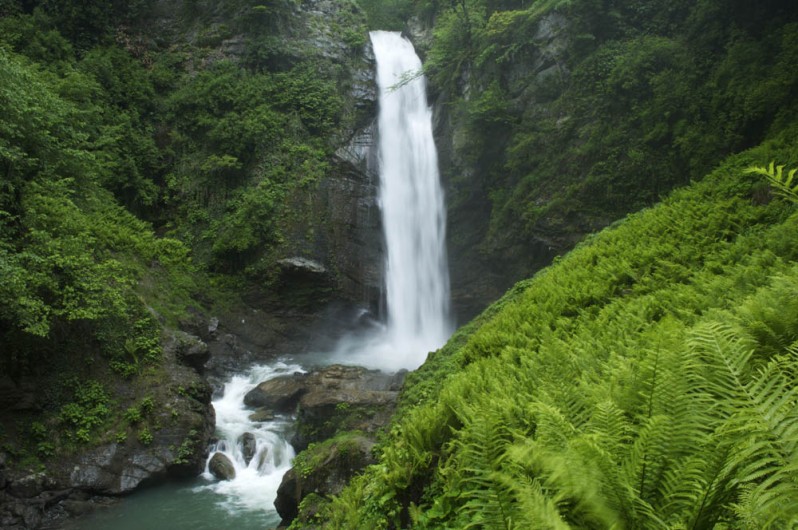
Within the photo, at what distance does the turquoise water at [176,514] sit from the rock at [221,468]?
1.60ft

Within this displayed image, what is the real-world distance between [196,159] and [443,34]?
1227cm

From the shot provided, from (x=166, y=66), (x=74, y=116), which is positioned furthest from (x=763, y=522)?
(x=166, y=66)

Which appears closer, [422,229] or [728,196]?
[728,196]

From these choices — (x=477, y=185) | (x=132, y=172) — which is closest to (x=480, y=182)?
(x=477, y=185)

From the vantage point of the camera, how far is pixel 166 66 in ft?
74.9

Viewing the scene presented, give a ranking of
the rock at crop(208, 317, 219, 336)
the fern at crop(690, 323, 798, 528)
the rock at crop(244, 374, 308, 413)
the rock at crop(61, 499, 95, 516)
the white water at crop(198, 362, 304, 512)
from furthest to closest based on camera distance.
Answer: the rock at crop(208, 317, 219, 336), the rock at crop(244, 374, 308, 413), the white water at crop(198, 362, 304, 512), the rock at crop(61, 499, 95, 516), the fern at crop(690, 323, 798, 528)

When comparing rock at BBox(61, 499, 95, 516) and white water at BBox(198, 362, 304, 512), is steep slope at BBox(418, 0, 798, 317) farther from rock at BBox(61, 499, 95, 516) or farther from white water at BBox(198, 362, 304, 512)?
rock at BBox(61, 499, 95, 516)

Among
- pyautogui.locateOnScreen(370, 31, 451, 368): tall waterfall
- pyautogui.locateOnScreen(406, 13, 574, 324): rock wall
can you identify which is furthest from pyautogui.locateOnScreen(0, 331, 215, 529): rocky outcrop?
pyautogui.locateOnScreen(406, 13, 574, 324): rock wall

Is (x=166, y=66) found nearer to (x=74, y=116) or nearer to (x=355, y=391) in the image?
(x=74, y=116)

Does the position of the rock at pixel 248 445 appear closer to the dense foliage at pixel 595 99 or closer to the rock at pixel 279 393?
the rock at pixel 279 393

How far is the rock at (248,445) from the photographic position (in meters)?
11.2

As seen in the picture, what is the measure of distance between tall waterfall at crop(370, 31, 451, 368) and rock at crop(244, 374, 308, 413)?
513cm

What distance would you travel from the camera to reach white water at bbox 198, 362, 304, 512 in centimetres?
997

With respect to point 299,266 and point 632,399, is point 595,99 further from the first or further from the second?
point 632,399
